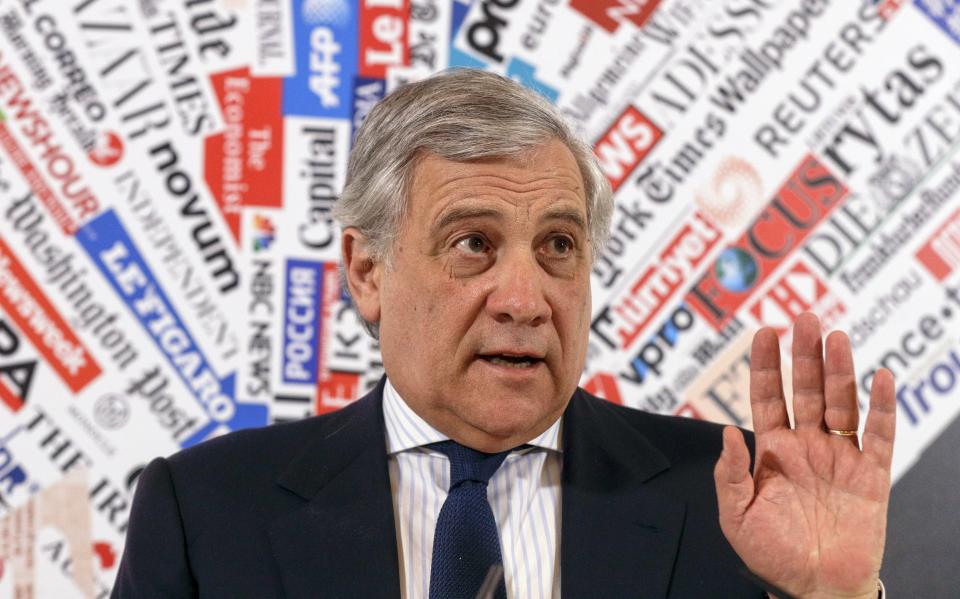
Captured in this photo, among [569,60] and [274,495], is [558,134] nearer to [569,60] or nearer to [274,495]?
[274,495]

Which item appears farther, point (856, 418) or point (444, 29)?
point (444, 29)

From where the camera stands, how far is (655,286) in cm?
225

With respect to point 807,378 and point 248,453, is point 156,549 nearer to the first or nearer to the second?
point 248,453

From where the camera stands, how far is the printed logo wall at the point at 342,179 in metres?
2.21

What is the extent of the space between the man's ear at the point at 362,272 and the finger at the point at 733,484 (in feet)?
1.78

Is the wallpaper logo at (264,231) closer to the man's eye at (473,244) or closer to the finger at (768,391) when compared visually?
the man's eye at (473,244)

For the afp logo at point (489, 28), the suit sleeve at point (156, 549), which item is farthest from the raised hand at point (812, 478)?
the afp logo at point (489, 28)

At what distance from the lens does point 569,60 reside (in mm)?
2271

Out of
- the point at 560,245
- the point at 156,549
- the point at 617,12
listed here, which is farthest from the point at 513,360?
the point at 617,12

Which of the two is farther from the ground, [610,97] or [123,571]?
[610,97]

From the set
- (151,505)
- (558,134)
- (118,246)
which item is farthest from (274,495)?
(118,246)

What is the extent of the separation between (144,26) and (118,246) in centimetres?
47

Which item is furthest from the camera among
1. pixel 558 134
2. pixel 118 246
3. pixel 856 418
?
pixel 118 246

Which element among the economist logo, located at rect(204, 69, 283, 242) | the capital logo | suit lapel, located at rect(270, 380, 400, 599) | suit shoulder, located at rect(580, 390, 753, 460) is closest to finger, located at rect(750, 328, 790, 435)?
suit shoulder, located at rect(580, 390, 753, 460)
